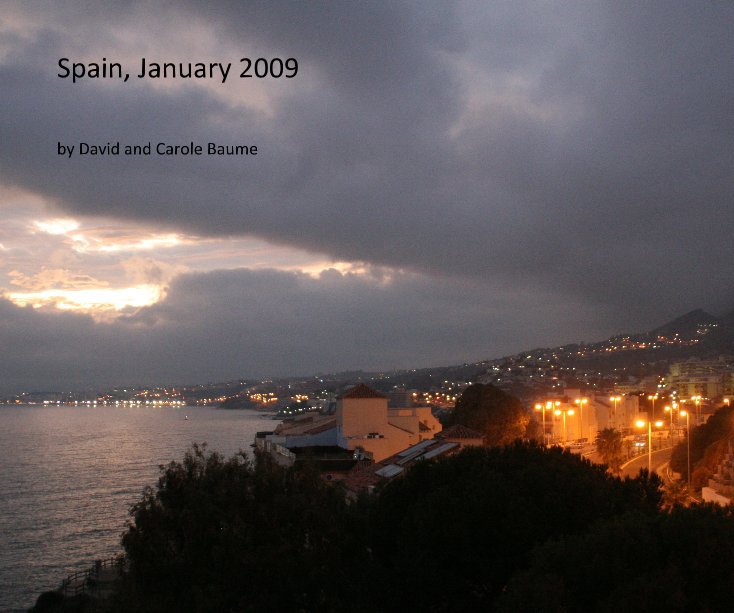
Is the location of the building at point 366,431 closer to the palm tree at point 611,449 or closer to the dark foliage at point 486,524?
the palm tree at point 611,449

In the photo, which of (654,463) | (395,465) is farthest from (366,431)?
(654,463)

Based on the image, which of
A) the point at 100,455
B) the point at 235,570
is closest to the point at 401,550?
the point at 235,570

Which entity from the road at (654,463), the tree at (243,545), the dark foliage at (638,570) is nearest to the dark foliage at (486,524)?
the tree at (243,545)

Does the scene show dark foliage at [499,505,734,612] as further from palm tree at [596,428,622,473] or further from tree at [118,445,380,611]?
palm tree at [596,428,622,473]

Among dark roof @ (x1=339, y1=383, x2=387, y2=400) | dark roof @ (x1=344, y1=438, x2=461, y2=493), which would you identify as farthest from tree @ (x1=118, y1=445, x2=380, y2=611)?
dark roof @ (x1=339, y1=383, x2=387, y2=400)

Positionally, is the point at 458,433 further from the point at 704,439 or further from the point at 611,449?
the point at 704,439

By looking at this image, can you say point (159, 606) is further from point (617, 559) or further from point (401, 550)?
point (617, 559)

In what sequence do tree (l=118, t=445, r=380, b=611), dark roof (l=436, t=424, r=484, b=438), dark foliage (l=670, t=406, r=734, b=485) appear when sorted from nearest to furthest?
tree (l=118, t=445, r=380, b=611) → dark foliage (l=670, t=406, r=734, b=485) → dark roof (l=436, t=424, r=484, b=438)

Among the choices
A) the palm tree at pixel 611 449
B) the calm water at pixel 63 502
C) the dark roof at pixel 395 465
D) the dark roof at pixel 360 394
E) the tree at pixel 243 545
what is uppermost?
the dark roof at pixel 360 394

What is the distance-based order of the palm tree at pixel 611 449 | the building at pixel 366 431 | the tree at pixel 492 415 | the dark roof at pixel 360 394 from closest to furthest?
1. the palm tree at pixel 611 449
2. the building at pixel 366 431
3. the dark roof at pixel 360 394
4. the tree at pixel 492 415
